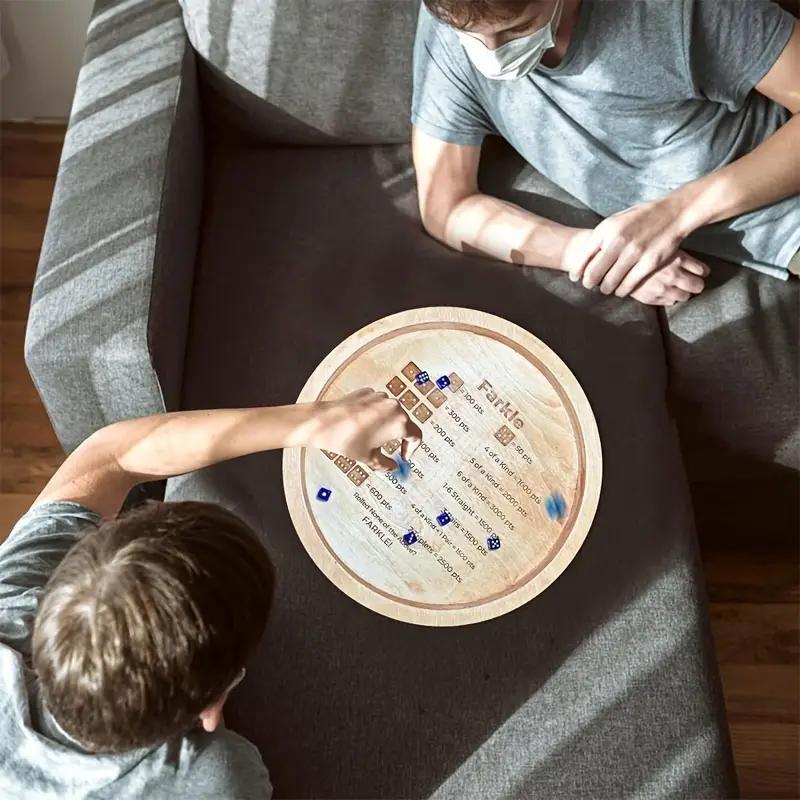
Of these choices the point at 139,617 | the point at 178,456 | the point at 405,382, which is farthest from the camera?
the point at 405,382

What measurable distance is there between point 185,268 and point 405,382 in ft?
1.13

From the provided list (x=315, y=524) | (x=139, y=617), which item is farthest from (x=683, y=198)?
(x=139, y=617)

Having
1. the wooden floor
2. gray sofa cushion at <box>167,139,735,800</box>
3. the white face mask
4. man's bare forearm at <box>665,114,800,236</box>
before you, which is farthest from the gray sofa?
the wooden floor

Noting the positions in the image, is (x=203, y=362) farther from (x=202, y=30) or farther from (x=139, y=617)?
(x=139, y=617)

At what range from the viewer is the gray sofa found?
989 mm

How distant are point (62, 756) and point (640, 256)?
2.81 ft

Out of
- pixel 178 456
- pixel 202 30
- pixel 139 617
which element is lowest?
pixel 178 456

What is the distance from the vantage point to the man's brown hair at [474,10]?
902 mm

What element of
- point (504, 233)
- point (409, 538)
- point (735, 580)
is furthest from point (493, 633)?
point (735, 580)

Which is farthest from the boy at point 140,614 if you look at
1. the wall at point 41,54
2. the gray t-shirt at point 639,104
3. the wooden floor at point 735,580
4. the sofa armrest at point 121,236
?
the wall at point 41,54

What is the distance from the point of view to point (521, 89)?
1.12 metres

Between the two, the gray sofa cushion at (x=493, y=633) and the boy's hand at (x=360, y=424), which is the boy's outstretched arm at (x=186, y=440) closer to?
the boy's hand at (x=360, y=424)

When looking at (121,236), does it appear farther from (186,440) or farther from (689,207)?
(689,207)

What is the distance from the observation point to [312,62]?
1.22 meters
